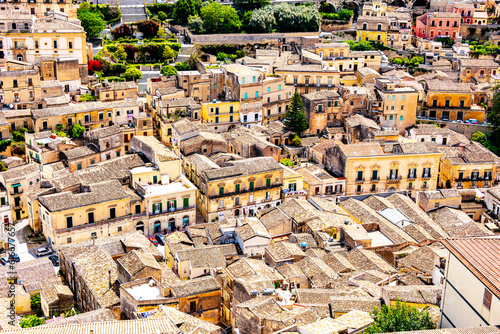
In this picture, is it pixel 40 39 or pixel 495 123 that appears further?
pixel 40 39

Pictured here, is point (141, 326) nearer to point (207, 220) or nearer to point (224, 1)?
point (207, 220)

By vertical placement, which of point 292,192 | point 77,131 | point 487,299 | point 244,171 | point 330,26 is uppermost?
point 330,26

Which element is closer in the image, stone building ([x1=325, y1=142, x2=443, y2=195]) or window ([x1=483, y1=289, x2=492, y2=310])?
window ([x1=483, y1=289, x2=492, y2=310])

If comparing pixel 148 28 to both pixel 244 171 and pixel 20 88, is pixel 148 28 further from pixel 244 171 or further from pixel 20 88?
pixel 244 171

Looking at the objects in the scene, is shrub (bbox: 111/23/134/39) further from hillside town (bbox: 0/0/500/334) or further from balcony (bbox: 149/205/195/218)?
balcony (bbox: 149/205/195/218)

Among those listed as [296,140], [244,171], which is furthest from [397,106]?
[244,171]

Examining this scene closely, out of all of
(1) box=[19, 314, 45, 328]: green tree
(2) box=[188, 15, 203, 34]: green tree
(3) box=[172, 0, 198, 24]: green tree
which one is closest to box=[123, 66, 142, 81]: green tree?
(2) box=[188, 15, 203, 34]: green tree

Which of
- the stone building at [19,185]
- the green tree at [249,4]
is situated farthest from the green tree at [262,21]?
the stone building at [19,185]
